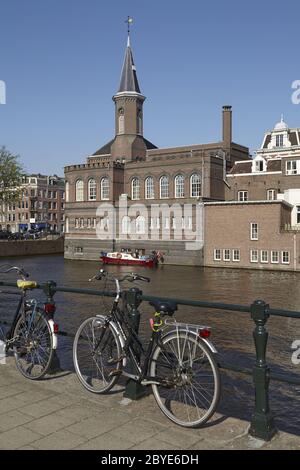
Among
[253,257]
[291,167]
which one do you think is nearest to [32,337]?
[253,257]

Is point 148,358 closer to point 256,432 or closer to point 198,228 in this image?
point 256,432

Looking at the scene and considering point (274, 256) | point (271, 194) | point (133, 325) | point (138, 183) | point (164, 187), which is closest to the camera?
point (133, 325)

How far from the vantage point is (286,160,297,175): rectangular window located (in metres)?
51.4

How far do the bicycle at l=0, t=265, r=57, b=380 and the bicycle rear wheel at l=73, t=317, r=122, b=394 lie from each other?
40 centimetres

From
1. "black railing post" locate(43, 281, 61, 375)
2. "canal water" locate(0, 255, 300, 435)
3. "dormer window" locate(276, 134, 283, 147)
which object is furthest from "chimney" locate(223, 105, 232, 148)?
"black railing post" locate(43, 281, 61, 375)

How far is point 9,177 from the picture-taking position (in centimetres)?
6719

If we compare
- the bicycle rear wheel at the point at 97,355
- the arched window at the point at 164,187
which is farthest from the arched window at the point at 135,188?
the bicycle rear wheel at the point at 97,355

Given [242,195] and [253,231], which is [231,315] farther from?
[242,195]

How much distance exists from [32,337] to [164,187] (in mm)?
54146

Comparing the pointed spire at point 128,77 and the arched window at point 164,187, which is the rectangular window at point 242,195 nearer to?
the arched window at point 164,187

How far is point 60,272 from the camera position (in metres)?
45.1

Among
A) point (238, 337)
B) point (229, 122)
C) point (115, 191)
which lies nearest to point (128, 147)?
point (115, 191)

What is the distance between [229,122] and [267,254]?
26.8 m
